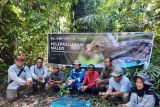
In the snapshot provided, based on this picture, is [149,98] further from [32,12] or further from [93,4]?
[93,4]

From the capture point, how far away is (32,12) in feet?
24.2

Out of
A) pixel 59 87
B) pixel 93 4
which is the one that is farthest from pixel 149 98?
pixel 93 4

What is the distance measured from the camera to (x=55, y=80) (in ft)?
22.6

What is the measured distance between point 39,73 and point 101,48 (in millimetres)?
1725

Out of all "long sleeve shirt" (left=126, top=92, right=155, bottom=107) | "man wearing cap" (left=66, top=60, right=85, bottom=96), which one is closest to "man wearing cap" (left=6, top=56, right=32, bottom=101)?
"man wearing cap" (left=66, top=60, right=85, bottom=96)

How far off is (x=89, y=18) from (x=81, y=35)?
0.91 meters

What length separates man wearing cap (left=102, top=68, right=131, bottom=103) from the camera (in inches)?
222

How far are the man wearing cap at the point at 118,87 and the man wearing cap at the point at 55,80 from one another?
1361 millimetres

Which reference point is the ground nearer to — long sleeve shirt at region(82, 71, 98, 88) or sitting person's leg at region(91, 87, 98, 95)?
sitting person's leg at region(91, 87, 98, 95)

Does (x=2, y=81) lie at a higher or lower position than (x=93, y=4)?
lower

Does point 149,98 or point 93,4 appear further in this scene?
point 93,4

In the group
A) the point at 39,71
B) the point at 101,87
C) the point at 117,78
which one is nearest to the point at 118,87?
the point at 117,78

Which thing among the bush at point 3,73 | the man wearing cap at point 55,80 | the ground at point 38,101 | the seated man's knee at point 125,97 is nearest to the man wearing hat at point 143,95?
the seated man's knee at point 125,97

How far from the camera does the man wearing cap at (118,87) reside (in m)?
5.64
